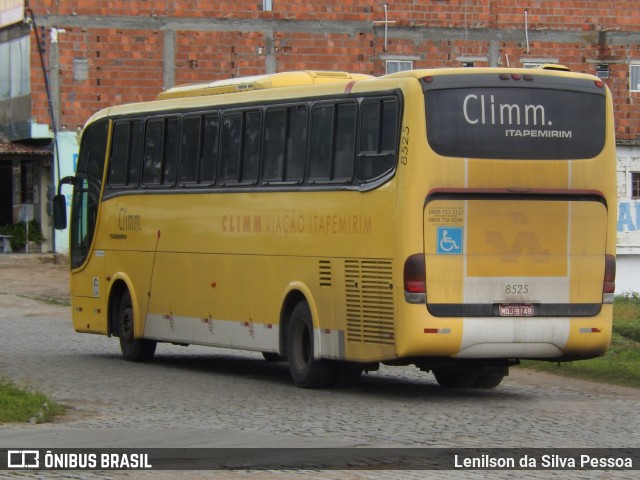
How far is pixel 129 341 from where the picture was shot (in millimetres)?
20922

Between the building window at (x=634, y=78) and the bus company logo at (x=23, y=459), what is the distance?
1663 inches

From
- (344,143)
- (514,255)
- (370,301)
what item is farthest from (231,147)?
(514,255)

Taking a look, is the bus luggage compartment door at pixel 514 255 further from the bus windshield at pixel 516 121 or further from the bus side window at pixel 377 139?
the bus side window at pixel 377 139

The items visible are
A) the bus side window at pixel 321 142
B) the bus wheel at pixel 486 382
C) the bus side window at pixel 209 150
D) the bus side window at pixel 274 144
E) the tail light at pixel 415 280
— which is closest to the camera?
the tail light at pixel 415 280

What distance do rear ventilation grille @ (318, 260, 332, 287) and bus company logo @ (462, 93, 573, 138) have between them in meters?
2.35

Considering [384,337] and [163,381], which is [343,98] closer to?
[384,337]

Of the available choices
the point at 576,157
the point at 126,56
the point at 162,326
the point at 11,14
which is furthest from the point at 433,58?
the point at 576,157

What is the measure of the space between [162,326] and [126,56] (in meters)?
27.6

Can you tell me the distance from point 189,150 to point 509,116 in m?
5.30

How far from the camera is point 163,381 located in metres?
17.7

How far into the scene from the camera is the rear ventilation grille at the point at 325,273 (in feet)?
53.9

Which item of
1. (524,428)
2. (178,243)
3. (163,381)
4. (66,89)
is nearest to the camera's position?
(524,428)

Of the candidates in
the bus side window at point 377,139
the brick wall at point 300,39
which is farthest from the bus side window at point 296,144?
the brick wall at point 300,39

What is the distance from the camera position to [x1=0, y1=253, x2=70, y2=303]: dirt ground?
37000 millimetres
